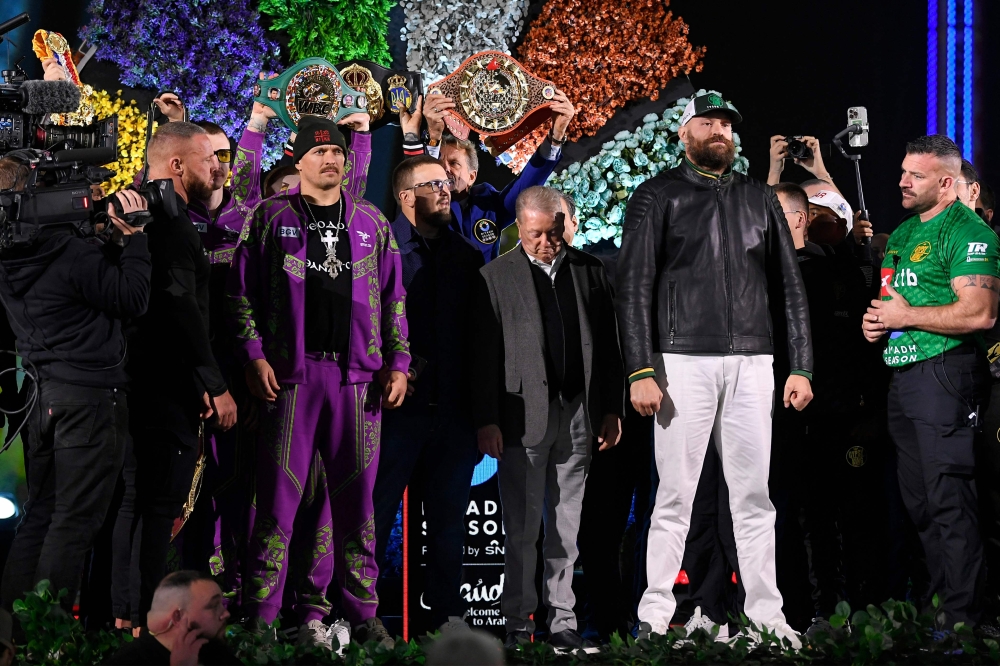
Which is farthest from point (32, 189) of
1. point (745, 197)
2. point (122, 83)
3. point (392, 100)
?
point (122, 83)

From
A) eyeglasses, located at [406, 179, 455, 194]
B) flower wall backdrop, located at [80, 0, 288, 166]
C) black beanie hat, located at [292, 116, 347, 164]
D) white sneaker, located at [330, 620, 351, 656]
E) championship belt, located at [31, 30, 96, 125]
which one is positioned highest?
flower wall backdrop, located at [80, 0, 288, 166]

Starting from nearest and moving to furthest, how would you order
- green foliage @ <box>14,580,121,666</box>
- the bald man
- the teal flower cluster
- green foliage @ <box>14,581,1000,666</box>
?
1. the bald man
2. green foliage @ <box>14,580,121,666</box>
3. green foliage @ <box>14,581,1000,666</box>
4. the teal flower cluster

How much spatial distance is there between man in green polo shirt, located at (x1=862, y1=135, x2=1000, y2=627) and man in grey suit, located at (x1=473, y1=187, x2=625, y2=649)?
1179mm

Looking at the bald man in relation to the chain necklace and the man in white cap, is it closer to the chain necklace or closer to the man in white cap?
the chain necklace

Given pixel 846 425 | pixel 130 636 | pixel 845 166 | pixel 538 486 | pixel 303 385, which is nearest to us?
pixel 130 636

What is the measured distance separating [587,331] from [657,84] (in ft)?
12.9

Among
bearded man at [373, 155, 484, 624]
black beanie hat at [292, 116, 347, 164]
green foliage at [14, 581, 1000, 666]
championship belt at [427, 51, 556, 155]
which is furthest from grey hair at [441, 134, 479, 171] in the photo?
green foliage at [14, 581, 1000, 666]

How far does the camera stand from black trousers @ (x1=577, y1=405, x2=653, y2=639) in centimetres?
474

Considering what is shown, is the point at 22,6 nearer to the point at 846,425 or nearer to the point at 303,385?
the point at 303,385

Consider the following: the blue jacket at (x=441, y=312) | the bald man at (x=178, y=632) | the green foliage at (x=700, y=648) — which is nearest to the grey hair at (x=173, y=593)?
the bald man at (x=178, y=632)

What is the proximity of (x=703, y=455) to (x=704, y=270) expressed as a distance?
70 cm

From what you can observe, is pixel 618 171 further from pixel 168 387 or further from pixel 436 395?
pixel 168 387

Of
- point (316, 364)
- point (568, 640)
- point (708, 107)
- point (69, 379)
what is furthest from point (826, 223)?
point (69, 379)

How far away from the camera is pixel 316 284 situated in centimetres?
436
